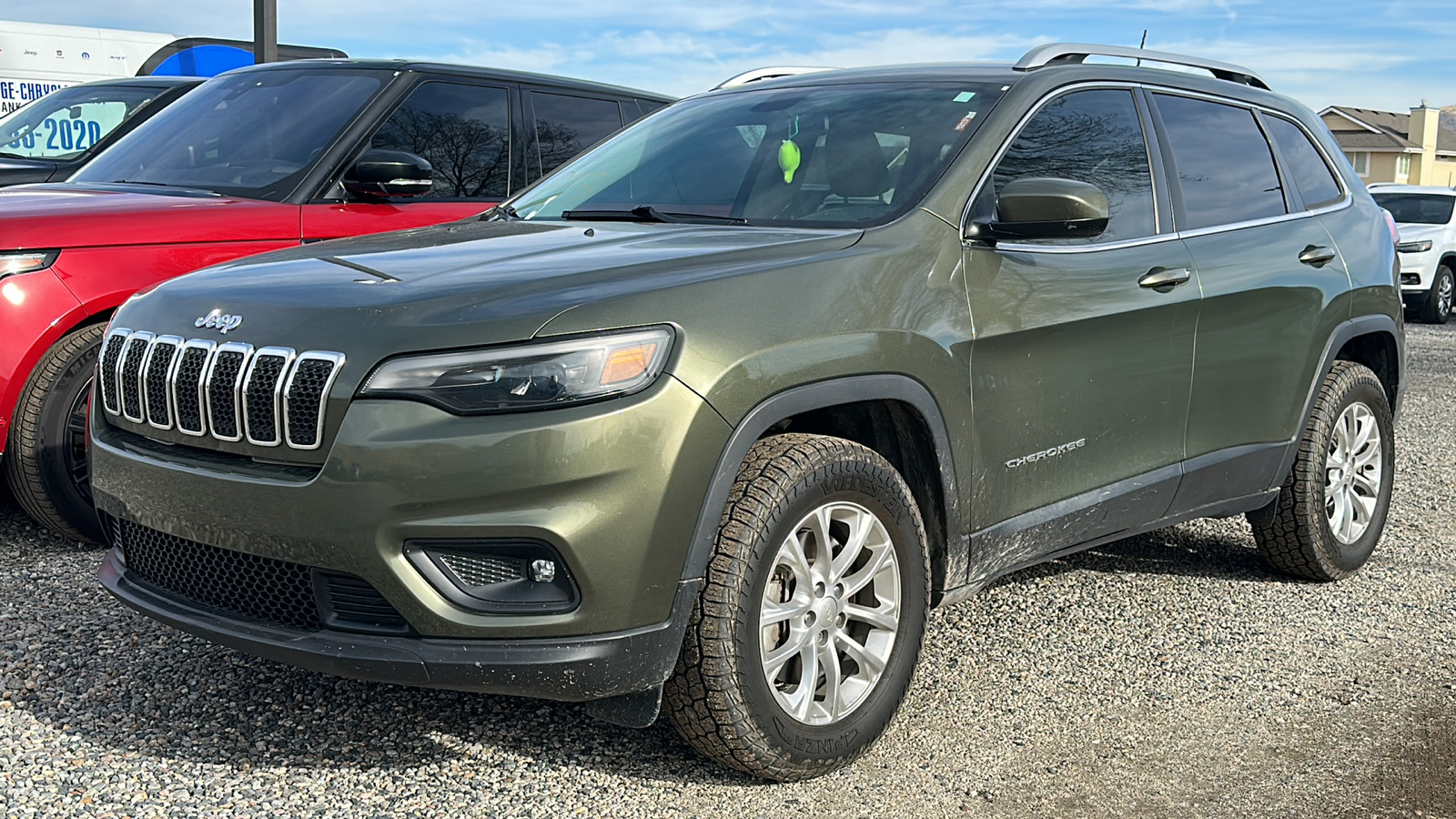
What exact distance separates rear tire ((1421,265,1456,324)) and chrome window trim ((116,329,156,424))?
58.8ft

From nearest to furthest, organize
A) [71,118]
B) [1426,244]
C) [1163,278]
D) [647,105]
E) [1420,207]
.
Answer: [1163,278], [647,105], [71,118], [1426,244], [1420,207]

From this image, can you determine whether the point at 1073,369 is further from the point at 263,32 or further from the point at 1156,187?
the point at 263,32

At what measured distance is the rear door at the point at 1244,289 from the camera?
14.1ft

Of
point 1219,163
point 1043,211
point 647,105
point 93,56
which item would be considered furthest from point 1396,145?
point 1043,211

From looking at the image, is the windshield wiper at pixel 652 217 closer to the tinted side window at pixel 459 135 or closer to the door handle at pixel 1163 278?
the door handle at pixel 1163 278

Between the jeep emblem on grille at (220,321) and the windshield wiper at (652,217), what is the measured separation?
4.07ft

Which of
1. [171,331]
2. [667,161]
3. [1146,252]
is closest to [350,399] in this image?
[171,331]

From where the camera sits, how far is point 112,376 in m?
3.36

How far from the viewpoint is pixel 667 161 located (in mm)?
4270

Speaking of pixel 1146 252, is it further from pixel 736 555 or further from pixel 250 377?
pixel 250 377

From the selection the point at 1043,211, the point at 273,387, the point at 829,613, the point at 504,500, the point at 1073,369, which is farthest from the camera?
the point at 1073,369

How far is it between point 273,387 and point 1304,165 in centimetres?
382

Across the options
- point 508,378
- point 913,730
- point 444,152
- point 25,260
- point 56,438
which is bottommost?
point 913,730

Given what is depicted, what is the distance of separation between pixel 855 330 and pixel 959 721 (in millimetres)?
1159
